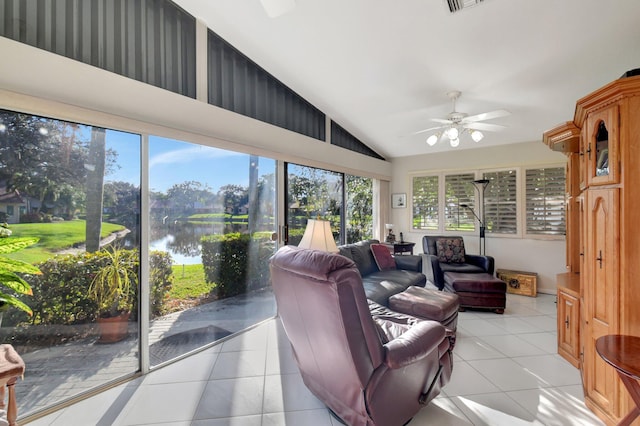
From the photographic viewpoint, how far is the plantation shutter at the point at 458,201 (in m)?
5.00

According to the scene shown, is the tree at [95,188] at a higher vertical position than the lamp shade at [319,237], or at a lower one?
higher

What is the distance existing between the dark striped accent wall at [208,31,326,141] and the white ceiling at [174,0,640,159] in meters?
0.12

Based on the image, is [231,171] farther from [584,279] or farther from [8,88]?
[584,279]

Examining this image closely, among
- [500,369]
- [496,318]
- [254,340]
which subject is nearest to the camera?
[500,369]

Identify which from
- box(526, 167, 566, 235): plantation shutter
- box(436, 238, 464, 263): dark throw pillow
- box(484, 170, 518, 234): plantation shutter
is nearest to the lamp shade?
box(436, 238, 464, 263): dark throw pillow

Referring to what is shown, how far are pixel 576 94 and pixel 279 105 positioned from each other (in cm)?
325

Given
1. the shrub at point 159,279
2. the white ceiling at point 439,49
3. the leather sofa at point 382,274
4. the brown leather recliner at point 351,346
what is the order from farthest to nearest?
the leather sofa at point 382,274
the shrub at point 159,279
the white ceiling at point 439,49
the brown leather recliner at point 351,346

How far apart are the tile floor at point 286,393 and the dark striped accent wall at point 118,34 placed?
7.77ft

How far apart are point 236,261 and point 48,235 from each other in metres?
1.52

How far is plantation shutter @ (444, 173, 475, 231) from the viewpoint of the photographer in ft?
16.4

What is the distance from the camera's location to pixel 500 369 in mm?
2248

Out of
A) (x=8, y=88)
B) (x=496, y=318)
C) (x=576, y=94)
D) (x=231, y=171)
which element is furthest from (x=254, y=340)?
(x=576, y=94)

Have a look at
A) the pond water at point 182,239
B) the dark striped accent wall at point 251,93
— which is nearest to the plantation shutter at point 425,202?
the dark striped accent wall at point 251,93

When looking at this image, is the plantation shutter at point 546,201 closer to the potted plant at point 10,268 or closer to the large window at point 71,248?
Answer: the large window at point 71,248
